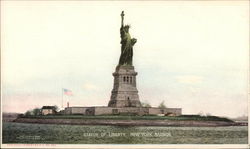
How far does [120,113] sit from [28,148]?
497 cm

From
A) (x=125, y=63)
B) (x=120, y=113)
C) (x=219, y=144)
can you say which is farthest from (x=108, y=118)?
(x=219, y=144)

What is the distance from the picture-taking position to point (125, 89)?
22953 millimetres

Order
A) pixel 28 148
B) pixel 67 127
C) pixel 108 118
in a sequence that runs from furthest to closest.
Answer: pixel 108 118
pixel 67 127
pixel 28 148

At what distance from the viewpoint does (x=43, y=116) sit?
2019 centimetres

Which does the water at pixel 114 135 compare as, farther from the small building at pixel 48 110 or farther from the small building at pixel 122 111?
the small building at pixel 122 111

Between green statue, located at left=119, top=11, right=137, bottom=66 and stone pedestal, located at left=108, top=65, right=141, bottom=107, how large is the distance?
1.28ft

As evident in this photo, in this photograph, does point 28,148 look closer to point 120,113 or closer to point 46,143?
point 46,143

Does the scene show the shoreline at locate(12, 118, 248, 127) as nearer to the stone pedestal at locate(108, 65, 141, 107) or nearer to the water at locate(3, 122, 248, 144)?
the water at locate(3, 122, 248, 144)

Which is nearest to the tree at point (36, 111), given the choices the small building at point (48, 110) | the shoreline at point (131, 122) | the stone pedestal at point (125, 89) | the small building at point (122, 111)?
the small building at point (48, 110)

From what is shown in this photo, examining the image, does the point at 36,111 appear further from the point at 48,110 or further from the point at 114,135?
the point at 114,135

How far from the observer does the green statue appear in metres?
20.2

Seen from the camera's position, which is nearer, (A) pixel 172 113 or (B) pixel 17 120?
(B) pixel 17 120

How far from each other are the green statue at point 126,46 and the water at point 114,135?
333 cm

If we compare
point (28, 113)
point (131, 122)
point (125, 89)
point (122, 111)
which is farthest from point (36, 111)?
point (125, 89)
